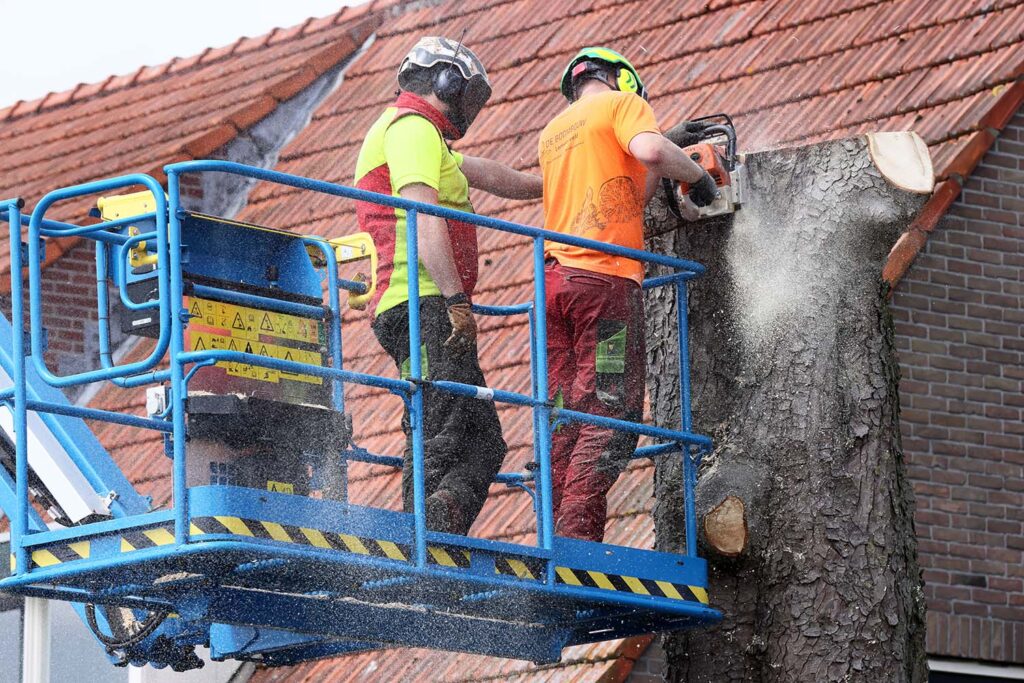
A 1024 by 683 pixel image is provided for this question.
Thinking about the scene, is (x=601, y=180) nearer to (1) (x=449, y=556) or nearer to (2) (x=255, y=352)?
(2) (x=255, y=352)

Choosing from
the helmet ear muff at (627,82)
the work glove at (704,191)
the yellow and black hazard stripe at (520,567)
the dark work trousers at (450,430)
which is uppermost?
the helmet ear muff at (627,82)

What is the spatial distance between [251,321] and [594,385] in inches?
47.7

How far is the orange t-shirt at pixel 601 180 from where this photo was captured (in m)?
6.77

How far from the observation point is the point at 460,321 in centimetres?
630

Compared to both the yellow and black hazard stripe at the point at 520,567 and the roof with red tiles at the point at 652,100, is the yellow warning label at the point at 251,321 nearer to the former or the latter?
the yellow and black hazard stripe at the point at 520,567

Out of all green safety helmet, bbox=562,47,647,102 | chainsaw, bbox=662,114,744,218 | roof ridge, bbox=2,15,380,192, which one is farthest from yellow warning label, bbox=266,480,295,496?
roof ridge, bbox=2,15,380,192

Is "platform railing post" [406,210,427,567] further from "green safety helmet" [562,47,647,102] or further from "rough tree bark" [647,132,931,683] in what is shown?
"green safety helmet" [562,47,647,102]

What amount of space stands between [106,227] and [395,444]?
3.78m

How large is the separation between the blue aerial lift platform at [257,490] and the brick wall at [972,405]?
261 cm

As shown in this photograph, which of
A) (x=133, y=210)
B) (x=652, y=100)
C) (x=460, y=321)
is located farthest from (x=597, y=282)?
(x=652, y=100)

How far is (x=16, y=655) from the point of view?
9852 mm

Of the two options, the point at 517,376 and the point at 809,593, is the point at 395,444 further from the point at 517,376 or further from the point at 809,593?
the point at 809,593

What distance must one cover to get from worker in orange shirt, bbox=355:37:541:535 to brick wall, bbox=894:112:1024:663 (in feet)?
10.2

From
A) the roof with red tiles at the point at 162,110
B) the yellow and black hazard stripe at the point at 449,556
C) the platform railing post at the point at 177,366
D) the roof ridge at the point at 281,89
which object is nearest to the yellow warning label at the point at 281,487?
the yellow and black hazard stripe at the point at 449,556
